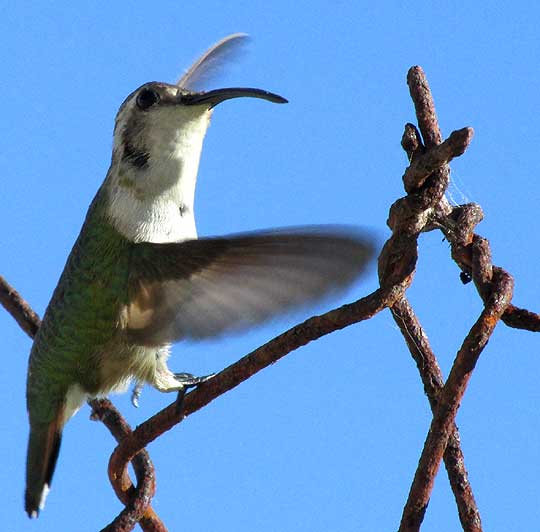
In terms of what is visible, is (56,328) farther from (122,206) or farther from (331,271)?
(331,271)

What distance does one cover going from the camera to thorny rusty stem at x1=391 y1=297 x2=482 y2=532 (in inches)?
129

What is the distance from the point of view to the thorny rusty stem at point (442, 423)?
9.96ft

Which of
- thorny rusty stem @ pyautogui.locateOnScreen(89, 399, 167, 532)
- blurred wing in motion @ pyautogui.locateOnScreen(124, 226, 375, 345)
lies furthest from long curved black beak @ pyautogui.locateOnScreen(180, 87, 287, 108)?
thorny rusty stem @ pyautogui.locateOnScreen(89, 399, 167, 532)

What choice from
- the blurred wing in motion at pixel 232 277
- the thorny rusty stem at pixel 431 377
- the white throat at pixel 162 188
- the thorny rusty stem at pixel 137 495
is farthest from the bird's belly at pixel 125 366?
the thorny rusty stem at pixel 431 377

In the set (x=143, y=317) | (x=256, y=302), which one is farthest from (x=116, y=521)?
(x=143, y=317)

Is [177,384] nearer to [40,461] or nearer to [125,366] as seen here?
[125,366]

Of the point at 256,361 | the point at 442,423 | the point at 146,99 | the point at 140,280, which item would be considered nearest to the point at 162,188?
the point at 140,280

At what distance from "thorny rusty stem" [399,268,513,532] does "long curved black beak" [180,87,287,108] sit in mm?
2223

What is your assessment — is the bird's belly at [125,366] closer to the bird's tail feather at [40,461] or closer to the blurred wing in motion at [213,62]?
Answer: the bird's tail feather at [40,461]

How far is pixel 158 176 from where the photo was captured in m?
5.94

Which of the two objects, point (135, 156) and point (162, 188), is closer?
point (162, 188)

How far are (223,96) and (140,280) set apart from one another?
3.73ft

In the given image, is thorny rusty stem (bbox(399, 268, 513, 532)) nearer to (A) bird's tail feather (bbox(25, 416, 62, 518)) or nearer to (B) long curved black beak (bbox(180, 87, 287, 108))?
(B) long curved black beak (bbox(180, 87, 287, 108))

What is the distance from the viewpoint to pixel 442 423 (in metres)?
3.07
